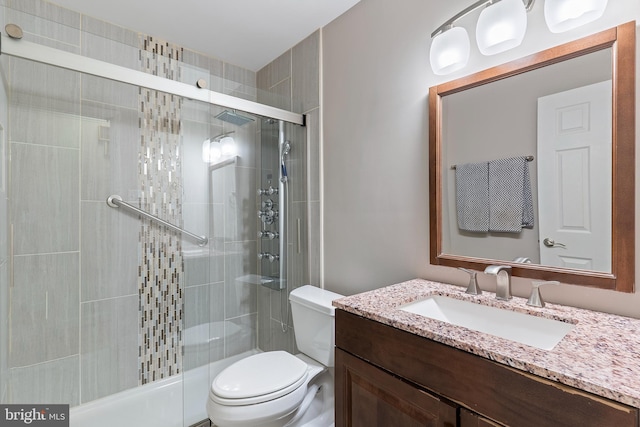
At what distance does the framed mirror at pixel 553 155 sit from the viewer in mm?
911

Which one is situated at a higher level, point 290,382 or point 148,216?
point 148,216

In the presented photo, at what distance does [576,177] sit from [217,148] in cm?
169

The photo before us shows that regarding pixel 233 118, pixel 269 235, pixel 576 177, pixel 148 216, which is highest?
pixel 233 118

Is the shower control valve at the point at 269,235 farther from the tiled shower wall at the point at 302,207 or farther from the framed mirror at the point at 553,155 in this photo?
the framed mirror at the point at 553,155

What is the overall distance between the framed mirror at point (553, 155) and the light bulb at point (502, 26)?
0.29 feet

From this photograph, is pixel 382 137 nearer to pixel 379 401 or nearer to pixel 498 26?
pixel 498 26

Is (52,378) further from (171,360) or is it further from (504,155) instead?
(504,155)

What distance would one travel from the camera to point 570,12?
942 millimetres

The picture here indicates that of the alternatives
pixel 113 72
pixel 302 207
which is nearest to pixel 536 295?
pixel 302 207

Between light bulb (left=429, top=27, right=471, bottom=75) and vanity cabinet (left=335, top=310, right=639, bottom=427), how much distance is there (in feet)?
3.51

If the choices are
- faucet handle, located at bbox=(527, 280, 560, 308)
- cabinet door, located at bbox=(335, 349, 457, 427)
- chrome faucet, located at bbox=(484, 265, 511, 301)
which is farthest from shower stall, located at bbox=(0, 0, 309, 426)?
faucet handle, located at bbox=(527, 280, 560, 308)

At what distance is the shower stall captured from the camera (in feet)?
4.95

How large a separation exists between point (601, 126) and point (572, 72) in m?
0.21

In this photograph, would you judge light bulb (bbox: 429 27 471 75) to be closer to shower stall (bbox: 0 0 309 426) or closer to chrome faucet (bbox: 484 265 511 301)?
chrome faucet (bbox: 484 265 511 301)
